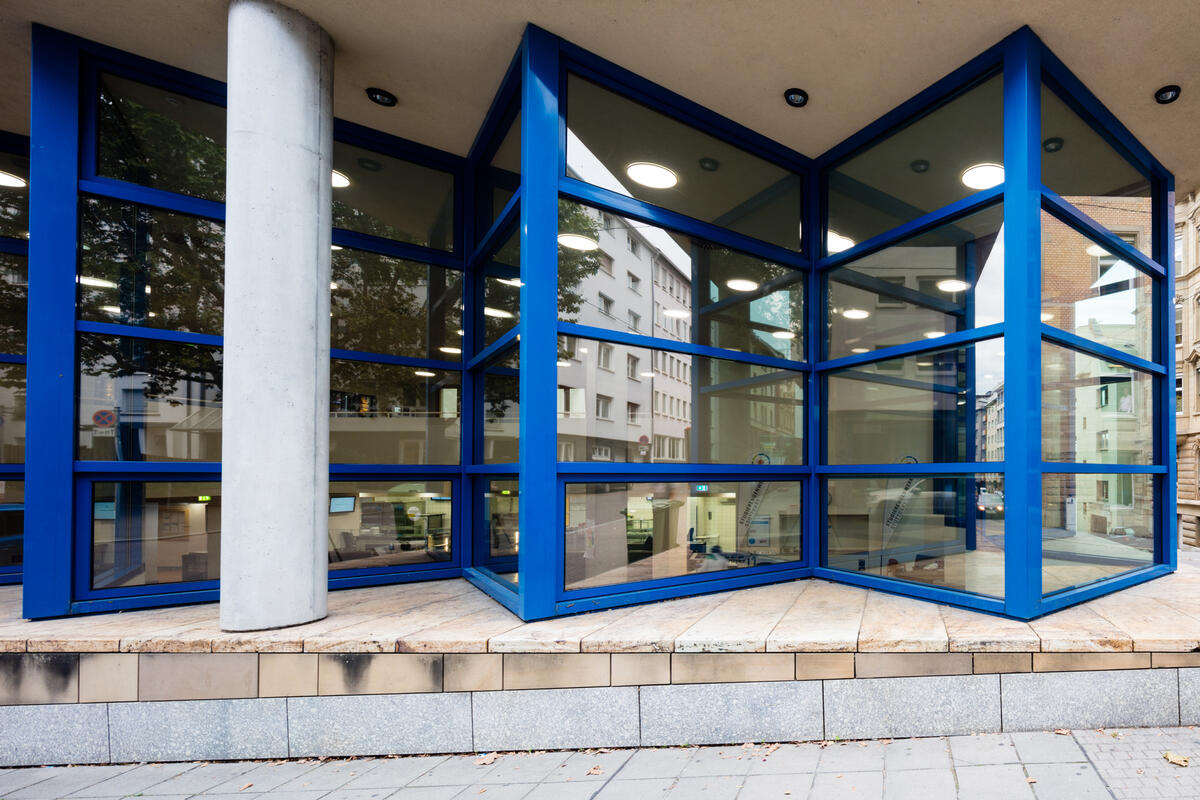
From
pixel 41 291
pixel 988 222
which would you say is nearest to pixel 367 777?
pixel 41 291

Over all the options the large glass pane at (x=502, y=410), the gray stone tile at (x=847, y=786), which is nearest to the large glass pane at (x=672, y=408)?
the large glass pane at (x=502, y=410)

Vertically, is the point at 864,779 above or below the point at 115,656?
below

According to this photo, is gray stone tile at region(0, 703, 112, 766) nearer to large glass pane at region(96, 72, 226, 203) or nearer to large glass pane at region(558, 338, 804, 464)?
large glass pane at region(558, 338, 804, 464)

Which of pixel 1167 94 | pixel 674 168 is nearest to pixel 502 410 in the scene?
pixel 674 168

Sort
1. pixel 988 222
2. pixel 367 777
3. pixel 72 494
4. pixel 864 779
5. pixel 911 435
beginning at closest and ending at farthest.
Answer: pixel 864 779 → pixel 367 777 → pixel 72 494 → pixel 988 222 → pixel 911 435

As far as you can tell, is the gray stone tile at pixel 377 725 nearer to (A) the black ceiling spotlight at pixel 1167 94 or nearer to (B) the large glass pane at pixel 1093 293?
(B) the large glass pane at pixel 1093 293

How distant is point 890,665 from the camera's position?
4.23 meters

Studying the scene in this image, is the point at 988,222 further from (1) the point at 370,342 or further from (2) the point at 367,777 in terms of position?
(2) the point at 367,777

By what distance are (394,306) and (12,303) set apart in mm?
4097

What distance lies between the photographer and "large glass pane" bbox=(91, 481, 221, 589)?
17.1 ft

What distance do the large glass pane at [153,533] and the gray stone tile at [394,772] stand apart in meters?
2.70

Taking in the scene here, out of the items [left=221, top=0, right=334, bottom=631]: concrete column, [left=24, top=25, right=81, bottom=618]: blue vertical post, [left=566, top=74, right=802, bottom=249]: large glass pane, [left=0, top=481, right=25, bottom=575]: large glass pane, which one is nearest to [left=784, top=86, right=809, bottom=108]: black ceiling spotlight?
[left=566, top=74, right=802, bottom=249]: large glass pane

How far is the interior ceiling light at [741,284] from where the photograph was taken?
6422 millimetres

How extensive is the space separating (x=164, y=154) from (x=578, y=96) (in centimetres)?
381
